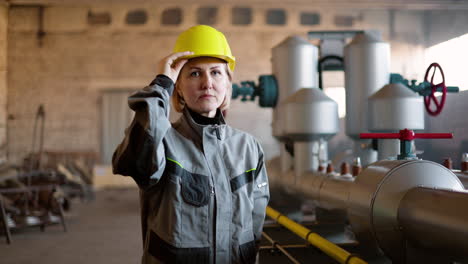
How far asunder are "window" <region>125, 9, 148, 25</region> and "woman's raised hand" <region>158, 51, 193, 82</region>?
10648 mm

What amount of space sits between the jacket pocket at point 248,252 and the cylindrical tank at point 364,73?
175 centimetres

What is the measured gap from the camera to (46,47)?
1116cm

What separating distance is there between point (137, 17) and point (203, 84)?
10739 millimetres

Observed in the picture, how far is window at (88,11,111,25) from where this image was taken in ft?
37.0

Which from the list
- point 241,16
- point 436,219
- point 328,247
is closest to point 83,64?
point 241,16

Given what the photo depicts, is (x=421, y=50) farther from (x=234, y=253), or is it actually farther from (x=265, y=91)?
(x=234, y=253)

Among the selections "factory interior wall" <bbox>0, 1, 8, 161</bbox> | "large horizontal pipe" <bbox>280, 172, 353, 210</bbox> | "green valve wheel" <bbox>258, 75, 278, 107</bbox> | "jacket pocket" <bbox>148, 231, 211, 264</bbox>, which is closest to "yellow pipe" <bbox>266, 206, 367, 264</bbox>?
"large horizontal pipe" <bbox>280, 172, 353, 210</bbox>

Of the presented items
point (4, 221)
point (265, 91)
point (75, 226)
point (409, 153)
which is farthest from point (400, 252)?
point (75, 226)

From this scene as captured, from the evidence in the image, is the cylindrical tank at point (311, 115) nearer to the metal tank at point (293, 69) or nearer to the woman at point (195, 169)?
the metal tank at point (293, 69)

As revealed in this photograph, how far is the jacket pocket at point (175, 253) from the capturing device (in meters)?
1.22

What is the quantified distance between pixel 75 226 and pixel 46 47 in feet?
24.4

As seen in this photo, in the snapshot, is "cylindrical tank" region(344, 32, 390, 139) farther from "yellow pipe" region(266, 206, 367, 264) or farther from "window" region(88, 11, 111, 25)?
"window" region(88, 11, 111, 25)

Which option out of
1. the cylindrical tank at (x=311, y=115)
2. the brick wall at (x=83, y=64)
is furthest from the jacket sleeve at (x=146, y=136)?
the brick wall at (x=83, y=64)

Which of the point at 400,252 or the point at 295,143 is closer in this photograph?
the point at 400,252
